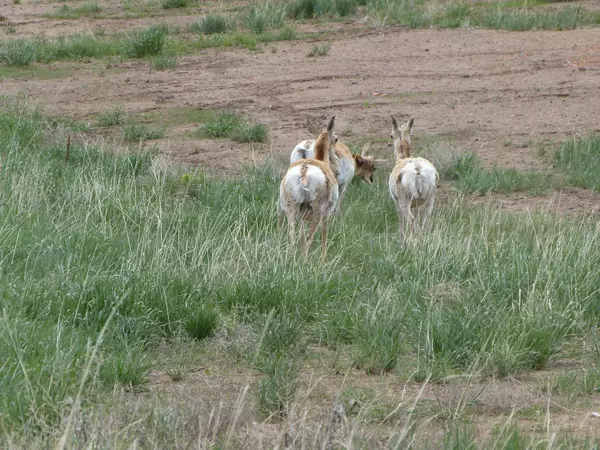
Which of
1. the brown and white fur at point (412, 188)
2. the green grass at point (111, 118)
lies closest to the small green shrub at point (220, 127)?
the green grass at point (111, 118)

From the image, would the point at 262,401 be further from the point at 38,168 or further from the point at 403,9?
the point at 403,9

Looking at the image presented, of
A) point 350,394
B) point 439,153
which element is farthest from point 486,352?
point 439,153

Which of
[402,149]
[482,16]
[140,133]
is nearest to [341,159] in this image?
[402,149]

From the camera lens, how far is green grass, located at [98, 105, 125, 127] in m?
15.9

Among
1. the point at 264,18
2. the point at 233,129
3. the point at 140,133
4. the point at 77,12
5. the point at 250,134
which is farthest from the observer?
the point at 77,12

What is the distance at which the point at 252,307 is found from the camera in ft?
25.3

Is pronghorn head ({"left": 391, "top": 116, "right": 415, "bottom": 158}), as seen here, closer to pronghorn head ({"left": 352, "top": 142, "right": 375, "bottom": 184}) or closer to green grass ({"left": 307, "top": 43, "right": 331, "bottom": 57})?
pronghorn head ({"left": 352, "top": 142, "right": 375, "bottom": 184})

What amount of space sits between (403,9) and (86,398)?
18.1 m

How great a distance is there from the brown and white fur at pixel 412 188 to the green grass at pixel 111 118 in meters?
6.06

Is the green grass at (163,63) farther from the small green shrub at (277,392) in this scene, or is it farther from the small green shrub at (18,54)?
the small green shrub at (277,392)

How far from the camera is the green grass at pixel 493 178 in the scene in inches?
508

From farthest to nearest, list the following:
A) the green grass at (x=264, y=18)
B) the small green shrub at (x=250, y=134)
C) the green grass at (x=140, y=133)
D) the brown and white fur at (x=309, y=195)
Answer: the green grass at (x=264, y=18)
the small green shrub at (x=250, y=134)
the green grass at (x=140, y=133)
the brown and white fur at (x=309, y=195)

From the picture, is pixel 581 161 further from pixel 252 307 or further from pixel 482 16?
pixel 482 16

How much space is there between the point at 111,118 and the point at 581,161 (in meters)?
7.01
